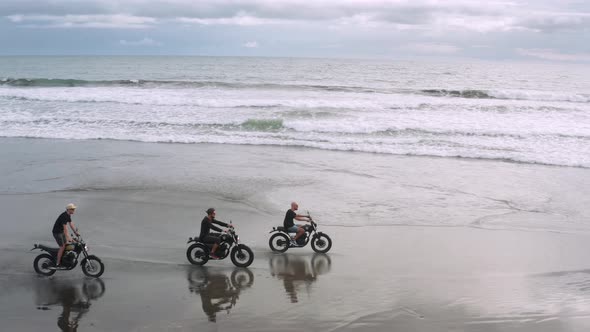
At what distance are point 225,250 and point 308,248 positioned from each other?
2.19 metres

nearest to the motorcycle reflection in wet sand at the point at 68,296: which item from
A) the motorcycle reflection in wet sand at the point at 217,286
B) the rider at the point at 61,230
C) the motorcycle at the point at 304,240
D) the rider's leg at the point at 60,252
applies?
the rider's leg at the point at 60,252

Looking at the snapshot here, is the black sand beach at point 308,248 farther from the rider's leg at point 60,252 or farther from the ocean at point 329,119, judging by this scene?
the ocean at point 329,119

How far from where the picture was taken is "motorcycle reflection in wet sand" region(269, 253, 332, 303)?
10047mm

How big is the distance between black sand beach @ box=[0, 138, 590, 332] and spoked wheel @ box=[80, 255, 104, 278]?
17 centimetres

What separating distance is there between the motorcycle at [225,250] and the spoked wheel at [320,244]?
171cm

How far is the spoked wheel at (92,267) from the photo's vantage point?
33.4 ft

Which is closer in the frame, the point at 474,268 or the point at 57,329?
the point at 57,329

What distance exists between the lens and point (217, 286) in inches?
393

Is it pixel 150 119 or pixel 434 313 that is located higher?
pixel 150 119

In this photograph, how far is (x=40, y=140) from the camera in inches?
971

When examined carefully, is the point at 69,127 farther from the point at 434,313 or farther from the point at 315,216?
the point at 434,313

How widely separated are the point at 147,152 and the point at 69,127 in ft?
28.4

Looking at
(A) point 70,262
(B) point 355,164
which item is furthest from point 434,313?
(B) point 355,164

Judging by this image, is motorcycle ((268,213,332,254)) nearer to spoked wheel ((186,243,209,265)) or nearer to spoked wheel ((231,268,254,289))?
spoked wheel ((231,268,254,289))
